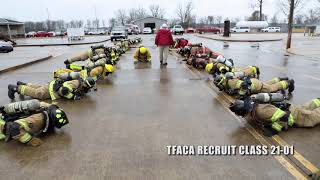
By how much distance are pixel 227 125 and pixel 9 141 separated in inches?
141

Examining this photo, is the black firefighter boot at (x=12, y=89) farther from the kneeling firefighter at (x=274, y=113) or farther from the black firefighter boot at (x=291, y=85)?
the black firefighter boot at (x=291, y=85)

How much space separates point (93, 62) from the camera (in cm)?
998

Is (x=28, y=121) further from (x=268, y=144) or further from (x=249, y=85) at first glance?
(x=249, y=85)

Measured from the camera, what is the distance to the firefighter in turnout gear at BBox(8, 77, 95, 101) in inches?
275

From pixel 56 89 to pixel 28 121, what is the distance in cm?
254

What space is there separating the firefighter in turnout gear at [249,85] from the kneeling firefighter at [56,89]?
326cm

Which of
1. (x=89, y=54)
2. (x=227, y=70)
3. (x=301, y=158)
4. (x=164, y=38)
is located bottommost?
(x=301, y=158)

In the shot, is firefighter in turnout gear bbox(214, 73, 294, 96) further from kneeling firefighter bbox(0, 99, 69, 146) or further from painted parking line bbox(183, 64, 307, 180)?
kneeling firefighter bbox(0, 99, 69, 146)

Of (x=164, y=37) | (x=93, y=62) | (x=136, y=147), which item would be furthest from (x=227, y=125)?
(x=164, y=37)

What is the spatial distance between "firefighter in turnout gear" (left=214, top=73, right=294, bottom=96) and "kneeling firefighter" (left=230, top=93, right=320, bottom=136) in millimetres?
1388

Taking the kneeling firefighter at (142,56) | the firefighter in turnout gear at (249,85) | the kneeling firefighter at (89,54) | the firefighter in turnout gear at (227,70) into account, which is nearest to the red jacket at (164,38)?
the kneeling firefighter at (142,56)

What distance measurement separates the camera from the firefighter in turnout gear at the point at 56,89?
6980mm

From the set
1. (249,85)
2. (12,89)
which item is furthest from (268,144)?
(12,89)

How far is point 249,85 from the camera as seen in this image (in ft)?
21.6
